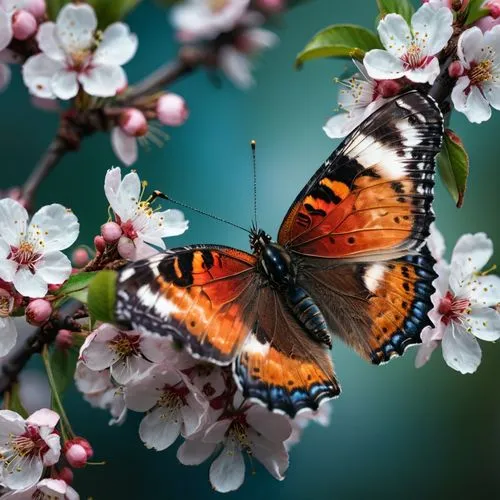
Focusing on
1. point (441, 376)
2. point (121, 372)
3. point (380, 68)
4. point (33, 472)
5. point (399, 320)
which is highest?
point (380, 68)

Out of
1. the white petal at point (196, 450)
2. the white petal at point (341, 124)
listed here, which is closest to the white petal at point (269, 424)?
the white petal at point (196, 450)

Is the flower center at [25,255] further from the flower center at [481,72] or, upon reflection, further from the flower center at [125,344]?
the flower center at [481,72]

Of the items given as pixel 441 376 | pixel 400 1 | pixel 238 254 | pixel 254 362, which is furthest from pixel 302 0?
pixel 441 376

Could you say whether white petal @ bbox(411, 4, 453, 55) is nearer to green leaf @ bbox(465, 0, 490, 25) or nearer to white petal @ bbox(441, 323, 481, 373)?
green leaf @ bbox(465, 0, 490, 25)

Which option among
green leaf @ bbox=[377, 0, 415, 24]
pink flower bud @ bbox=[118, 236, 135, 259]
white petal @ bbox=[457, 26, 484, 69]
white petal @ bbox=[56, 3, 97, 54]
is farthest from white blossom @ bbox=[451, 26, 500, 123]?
white petal @ bbox=[56, 3, 97, 54]

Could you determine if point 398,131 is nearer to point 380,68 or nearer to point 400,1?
point 380,68
